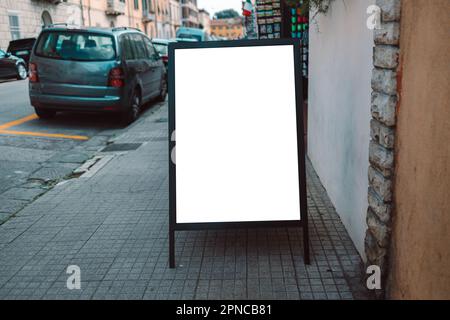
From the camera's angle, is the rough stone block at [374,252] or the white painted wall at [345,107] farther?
the white painted wall at [345,107]

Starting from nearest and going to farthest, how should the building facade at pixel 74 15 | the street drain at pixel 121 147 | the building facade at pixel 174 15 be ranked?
the street drain at pixel 121 147 → the building facade at pixel 74 15 → the building facade at pixel 174 15

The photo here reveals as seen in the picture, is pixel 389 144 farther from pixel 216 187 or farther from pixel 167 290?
pixel 167 290

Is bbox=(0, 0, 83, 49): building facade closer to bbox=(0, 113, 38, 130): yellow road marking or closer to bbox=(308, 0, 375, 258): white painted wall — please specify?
bbox=(0, 113, 38, 130): yellow road marking

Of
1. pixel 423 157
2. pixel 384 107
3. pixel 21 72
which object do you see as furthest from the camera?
pixel 21 72

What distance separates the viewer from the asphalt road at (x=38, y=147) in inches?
228

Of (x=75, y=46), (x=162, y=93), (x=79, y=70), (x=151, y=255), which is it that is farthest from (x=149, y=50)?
(x=151, y=255)

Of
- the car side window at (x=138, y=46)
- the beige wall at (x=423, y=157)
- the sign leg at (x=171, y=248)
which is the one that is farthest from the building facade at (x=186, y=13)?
the beige wall at (x=423, y=157)

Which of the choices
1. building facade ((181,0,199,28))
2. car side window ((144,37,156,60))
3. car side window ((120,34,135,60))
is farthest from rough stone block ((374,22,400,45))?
building facade ((181,0,199,28))

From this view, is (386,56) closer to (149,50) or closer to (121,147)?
(121,147)

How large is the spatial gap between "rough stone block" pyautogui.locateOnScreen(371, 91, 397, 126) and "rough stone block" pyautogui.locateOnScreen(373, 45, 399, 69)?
0.57ft

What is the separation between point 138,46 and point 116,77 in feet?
6.04

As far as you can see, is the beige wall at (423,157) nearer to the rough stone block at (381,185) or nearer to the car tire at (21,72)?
the rough stone block at (381,185)

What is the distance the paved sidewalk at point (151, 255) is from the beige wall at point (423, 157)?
70cm

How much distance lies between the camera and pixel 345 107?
4105 mm
